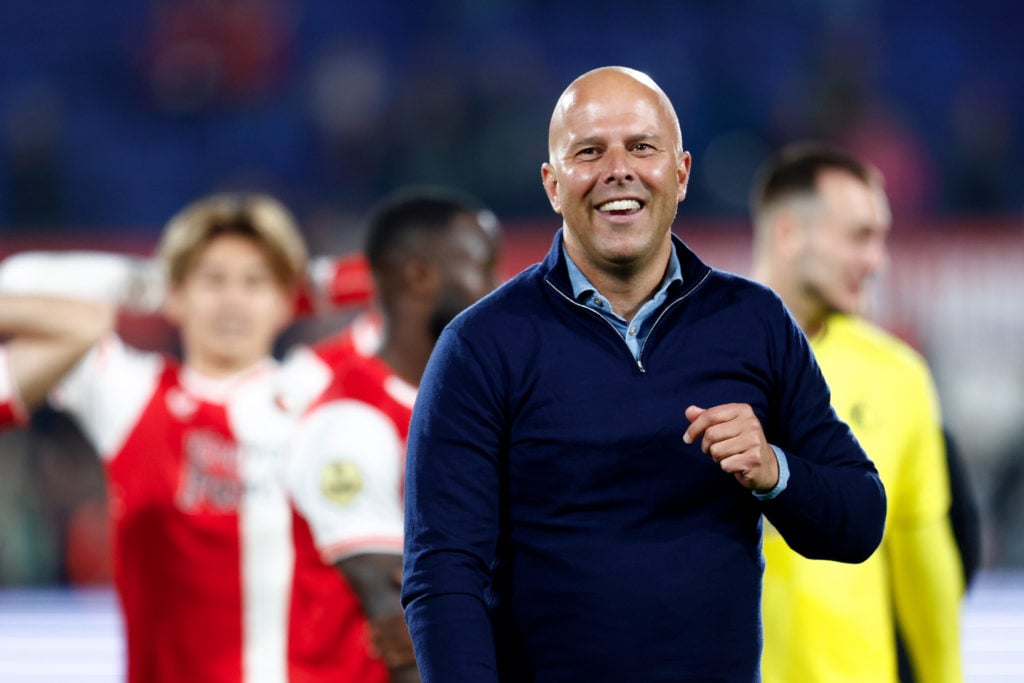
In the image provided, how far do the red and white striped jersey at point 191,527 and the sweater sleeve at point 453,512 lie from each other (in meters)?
1.79

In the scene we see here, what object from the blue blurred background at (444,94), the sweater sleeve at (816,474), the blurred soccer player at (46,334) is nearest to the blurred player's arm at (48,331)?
the blurred soccer player at (46,334)

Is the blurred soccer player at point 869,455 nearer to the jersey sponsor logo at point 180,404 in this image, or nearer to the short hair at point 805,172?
the short hair at point 805,172

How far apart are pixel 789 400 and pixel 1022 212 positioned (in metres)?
9.29

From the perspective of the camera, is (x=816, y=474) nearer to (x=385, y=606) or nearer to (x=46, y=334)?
(x=385, y=606)

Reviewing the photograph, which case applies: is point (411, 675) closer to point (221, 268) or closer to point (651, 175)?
point (651, 175)

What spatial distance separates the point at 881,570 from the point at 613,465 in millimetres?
1623

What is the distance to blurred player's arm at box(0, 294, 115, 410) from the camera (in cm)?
382

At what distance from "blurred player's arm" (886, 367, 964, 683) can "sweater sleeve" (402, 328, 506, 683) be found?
5.50ft

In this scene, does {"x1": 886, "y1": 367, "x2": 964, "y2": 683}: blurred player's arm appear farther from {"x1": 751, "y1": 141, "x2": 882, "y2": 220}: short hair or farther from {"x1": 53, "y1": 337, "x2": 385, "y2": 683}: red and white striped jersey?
{"x1": 53, "y1": 337, "x2": 385, "y2": 683}: red and white striped jersey

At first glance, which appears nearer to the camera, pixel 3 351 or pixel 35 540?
pixel 3 351

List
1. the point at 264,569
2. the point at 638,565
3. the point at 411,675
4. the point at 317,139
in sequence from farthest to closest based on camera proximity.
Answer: the point at 317,139 → the point at 264,569 → the point at 411,675 → the point at 638,565

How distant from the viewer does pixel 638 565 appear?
239 centimetres

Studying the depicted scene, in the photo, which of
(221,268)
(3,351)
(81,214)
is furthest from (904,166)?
(3,351)

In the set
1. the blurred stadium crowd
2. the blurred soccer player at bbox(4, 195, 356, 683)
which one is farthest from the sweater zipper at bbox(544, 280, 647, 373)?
the blurred stadium crowd
